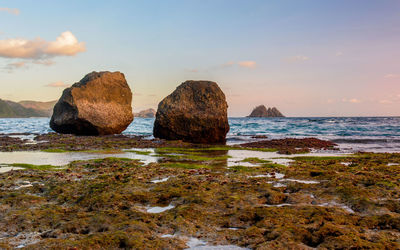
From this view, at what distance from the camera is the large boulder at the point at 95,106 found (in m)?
36.8

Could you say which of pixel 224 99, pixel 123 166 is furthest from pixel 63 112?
pixel 123 166

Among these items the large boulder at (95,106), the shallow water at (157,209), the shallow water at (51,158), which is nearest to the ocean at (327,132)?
the large boulder at (95,106)

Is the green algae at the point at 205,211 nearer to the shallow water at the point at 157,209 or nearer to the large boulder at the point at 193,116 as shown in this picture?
the shallow water at the point at 157,209

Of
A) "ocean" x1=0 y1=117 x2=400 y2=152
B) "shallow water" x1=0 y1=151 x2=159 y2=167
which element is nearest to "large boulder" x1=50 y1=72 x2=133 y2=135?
"ocean" x1=0 y1=117 x2=400 y2=152

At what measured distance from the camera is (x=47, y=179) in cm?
1136

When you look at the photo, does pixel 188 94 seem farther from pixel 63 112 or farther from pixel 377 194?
pixel 377 194

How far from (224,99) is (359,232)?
26.6 metres

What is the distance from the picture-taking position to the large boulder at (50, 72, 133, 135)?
36812mm

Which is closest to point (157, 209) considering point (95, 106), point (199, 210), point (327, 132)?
point (199, 210)

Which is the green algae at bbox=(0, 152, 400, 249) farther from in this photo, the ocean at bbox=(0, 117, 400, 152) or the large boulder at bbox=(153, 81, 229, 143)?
the large boulder at bbox=(153, 81, 229, 143)

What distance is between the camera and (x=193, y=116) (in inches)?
1190

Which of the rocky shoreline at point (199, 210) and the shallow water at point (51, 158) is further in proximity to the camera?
the shallow water at point (51, 158)

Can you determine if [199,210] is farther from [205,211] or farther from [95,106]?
[95,106]

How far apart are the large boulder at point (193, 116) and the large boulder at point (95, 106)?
9.47 meters
